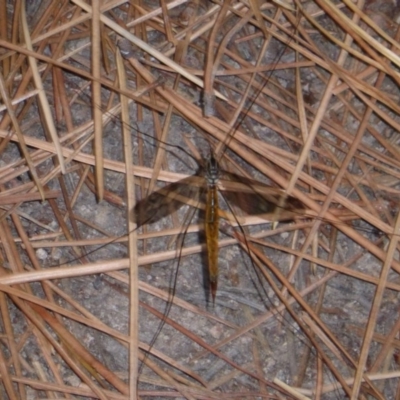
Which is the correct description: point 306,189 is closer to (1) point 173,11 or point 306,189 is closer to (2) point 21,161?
(1) point 173,11

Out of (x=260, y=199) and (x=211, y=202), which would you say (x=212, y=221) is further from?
(x=260, y=199)

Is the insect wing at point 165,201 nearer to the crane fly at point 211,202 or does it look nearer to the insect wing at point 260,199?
the crane fly at point 211,202

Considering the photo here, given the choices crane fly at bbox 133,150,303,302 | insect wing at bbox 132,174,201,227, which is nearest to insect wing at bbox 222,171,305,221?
crane fly at bbox 133,150,303,302

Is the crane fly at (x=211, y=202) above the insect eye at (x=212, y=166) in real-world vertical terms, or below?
below

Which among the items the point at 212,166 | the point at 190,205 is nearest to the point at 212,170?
the point at 212,166

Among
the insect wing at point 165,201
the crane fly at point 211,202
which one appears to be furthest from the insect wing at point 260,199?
the insect wing at point 165,201

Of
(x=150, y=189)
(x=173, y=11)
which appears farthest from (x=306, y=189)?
(x=173, y=11)
